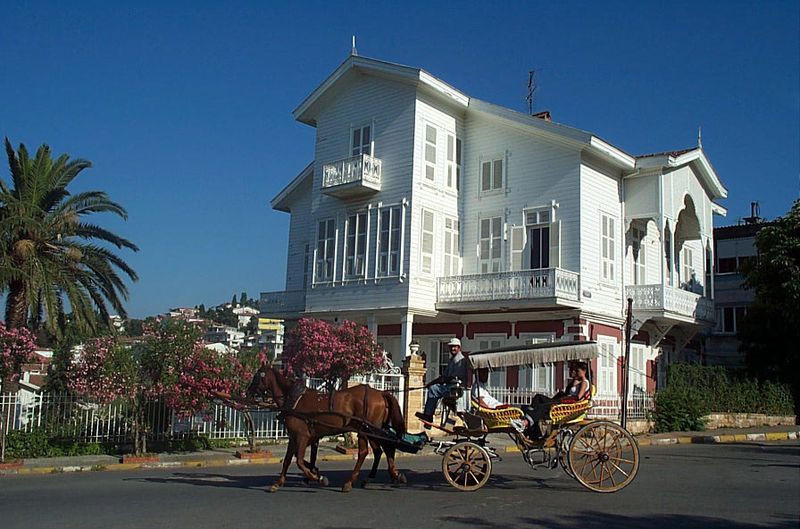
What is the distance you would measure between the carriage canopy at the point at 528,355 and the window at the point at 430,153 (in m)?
15.7

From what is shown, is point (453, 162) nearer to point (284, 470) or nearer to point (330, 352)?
point (330, 352)

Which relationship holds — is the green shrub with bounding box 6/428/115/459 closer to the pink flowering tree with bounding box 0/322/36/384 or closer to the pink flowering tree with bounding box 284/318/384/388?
the pink flowering tree with bounding box 0/322/36/384

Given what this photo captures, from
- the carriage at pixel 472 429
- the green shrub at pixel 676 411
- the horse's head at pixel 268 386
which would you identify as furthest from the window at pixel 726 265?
the horse's head at pixel 268 386

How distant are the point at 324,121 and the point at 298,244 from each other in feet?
18.7

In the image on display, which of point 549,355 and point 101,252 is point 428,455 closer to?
point 549,355

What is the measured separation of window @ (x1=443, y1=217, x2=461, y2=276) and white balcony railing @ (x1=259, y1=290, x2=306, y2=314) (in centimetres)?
671

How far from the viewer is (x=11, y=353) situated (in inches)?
647

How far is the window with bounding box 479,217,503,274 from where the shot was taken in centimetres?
2755

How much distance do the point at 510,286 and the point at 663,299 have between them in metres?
5.58

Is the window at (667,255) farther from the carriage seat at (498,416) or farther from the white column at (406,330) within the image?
the carriage seat at (498,416)

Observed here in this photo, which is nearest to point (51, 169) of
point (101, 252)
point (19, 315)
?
point (101, 252)

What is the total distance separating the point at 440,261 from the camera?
27.7 m

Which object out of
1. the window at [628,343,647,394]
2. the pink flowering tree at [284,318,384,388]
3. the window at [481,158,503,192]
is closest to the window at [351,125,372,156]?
the window at [481,158,503,192]

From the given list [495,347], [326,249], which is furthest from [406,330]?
[326,249]
